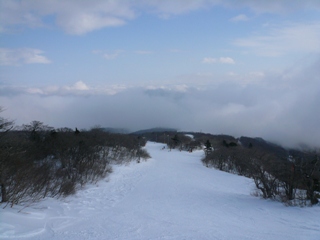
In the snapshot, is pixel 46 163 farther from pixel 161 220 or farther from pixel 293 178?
pixel 293 178

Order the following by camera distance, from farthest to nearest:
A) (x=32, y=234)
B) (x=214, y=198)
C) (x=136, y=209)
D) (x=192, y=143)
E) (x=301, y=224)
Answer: (x=192, y=143)
(x=214, y=198)
(x=136, y=209)
(x=301, y=224)
(x=32, y=234)

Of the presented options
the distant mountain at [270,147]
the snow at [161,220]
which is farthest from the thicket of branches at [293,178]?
the distant mountain at [270,147]

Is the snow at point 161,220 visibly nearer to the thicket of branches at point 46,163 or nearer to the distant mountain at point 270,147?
the thicket of branches at point 46,163

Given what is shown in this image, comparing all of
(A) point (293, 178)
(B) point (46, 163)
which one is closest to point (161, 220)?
(A) point (293, 178)

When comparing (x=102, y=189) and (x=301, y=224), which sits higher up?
(x=301, y=224)

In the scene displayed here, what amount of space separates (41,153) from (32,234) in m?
19.2

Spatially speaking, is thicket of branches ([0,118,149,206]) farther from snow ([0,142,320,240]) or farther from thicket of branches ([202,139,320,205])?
thicket of branches ([202,139,320,205])

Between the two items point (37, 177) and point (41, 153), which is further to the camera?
point (41, 153)

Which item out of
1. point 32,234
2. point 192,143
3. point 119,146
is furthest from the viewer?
point 192,143

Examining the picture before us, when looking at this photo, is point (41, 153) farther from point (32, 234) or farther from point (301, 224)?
point (301, 224)

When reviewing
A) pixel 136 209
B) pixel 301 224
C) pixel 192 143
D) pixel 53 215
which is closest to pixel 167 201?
pixel 136 209

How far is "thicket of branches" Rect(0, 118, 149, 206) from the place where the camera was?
501 inches

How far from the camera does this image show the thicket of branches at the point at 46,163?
1273 cm

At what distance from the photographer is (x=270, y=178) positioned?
16.1m
